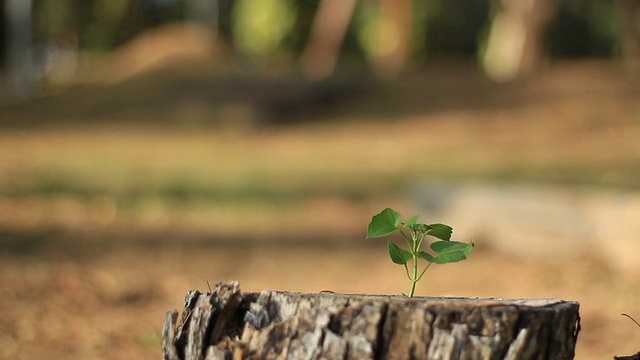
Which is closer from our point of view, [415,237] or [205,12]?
[415,237]

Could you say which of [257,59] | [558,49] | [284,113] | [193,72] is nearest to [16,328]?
[284,113]

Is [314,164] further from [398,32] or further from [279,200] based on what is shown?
[398,32]

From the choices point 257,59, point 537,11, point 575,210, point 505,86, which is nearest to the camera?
point 575,210

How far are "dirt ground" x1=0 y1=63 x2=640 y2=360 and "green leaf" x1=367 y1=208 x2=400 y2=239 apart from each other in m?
2.27

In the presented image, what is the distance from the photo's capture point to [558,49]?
90.7 feet

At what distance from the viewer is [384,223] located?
234 centimetres

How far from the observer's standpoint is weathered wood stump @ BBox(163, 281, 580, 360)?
6.83ft

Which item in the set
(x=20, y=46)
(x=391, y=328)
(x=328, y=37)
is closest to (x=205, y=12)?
(x=20, y=46)

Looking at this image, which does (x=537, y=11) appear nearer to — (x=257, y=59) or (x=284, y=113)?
(x=284, y=113)

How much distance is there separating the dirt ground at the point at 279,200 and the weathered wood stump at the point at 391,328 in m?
2.25

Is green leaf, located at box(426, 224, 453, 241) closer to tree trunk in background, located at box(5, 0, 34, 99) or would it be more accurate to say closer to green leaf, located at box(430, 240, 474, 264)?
green leaf, located at box(430, 240, 474, 264)

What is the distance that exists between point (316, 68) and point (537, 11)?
409 cm

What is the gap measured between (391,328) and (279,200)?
27.0ft

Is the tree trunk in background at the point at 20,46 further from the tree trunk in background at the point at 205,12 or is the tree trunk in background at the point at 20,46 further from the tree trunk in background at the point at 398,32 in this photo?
the tree trunk in background at the point at 398,32
